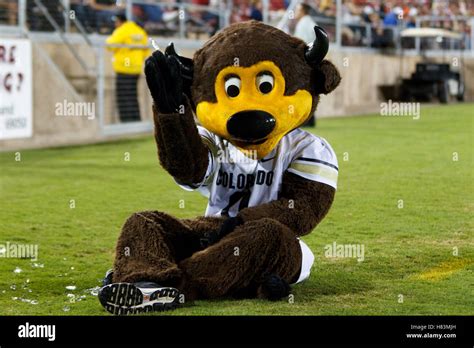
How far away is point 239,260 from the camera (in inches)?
198

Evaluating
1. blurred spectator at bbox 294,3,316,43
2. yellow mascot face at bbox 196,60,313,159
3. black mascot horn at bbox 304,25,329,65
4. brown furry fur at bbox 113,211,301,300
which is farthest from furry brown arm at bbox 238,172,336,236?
blurred spectator at bbox 294,3,316,43

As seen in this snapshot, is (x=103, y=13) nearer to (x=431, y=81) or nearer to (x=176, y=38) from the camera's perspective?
(x=176, y=38)

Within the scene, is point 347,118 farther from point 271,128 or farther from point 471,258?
point 271,128

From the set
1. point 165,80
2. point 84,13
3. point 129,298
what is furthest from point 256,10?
point 129,298

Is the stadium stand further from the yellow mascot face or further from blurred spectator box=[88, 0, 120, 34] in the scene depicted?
the yellow mascot face

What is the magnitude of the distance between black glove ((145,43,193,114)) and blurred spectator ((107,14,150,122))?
11284 mm

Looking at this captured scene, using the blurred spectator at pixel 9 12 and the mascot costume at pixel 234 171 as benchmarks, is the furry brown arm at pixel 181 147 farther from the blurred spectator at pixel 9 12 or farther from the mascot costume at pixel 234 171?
the blurred spectator at pixel 9 12

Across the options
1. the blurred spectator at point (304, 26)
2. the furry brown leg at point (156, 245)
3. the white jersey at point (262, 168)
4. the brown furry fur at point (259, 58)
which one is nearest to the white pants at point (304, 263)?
the white jersey at point (262, 168)

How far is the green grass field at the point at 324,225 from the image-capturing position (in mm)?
5195

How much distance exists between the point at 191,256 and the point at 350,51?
62.7 feet

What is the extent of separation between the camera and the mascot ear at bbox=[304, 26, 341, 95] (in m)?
5.25

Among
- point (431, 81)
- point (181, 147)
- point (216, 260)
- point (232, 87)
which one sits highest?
point (232, 87)

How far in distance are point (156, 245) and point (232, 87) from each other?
0.83 meters
